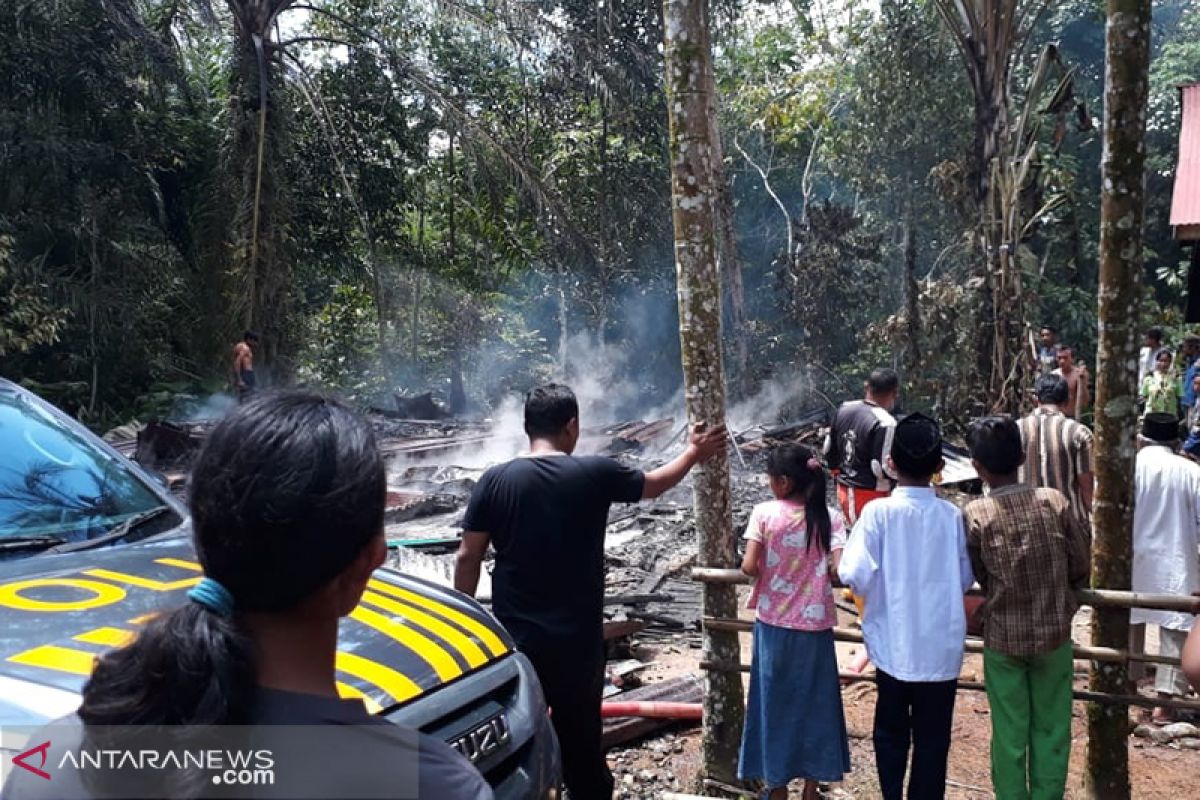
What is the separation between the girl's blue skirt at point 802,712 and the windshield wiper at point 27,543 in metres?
2.75

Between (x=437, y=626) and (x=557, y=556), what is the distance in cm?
71

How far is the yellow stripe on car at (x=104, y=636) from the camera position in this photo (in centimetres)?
233

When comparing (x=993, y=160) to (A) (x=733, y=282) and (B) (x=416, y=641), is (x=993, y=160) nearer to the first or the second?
(A) (x=733, y=282)

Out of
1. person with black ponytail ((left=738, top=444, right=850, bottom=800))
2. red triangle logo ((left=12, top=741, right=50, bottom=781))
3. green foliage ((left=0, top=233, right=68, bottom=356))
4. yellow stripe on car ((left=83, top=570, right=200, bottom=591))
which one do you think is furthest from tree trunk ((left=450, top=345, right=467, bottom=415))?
red triangle logo ((left=12, top=741, right=50, bottom=781))

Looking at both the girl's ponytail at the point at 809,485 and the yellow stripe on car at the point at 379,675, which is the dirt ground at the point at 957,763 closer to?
the girl's ponytail at the point at 809,485

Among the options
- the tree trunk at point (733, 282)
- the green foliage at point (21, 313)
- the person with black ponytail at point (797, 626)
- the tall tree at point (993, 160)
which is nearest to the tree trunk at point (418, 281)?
the tree trunk at point (733, 282)

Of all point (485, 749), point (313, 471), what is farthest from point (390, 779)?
point (485, 749)

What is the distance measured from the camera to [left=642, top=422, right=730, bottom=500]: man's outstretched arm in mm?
3758

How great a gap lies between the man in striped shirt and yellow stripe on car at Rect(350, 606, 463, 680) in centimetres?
443

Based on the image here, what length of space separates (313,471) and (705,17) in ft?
11.9

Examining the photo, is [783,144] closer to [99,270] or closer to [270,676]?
[99,270]

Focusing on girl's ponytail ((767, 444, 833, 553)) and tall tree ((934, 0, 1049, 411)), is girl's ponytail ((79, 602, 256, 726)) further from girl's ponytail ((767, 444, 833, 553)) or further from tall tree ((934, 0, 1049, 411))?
tall tree ((934, 0, 1049, 411))

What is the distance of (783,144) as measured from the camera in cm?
2117

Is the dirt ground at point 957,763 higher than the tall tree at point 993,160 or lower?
lower
